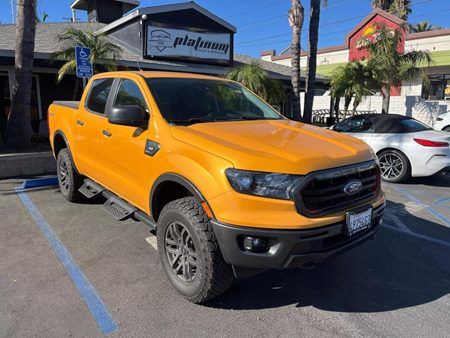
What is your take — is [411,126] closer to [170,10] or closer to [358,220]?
[358,220]

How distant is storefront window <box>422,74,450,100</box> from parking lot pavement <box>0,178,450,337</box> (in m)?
23.0

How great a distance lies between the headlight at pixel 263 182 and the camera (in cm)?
268

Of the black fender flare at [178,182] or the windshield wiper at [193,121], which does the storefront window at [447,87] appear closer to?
the windshield wiper at [193,121]

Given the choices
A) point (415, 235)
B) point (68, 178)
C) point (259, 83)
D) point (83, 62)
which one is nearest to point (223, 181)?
point (415, 235)

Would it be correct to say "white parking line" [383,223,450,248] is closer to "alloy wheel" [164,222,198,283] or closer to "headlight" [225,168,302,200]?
"headlight" [225,168,302,200]

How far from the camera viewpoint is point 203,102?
4.03 m

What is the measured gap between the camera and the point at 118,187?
4.11 meters

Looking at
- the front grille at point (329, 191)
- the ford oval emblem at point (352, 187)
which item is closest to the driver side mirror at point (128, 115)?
the front grille at point (329, 191)

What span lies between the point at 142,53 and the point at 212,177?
13070 millimetres

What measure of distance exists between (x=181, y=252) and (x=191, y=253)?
6.3 inches

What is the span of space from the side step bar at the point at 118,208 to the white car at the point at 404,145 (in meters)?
5.87

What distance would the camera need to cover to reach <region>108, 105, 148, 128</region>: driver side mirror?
3.42 meters

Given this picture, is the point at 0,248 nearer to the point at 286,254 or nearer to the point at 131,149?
the point at 131,149

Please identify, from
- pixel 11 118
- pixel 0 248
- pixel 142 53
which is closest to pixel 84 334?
pixel 0 248
